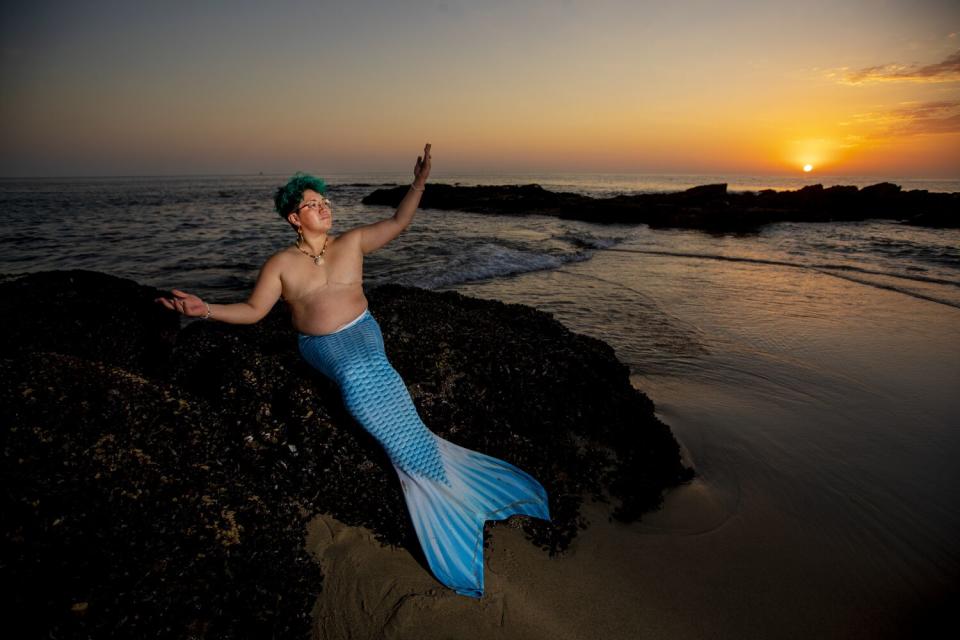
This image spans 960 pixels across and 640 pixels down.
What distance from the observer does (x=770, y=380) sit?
6.28 metres

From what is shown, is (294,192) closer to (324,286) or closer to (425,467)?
(324,286)

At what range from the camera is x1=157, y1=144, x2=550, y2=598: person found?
315 centimetres

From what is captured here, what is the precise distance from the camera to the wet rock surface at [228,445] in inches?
80.0

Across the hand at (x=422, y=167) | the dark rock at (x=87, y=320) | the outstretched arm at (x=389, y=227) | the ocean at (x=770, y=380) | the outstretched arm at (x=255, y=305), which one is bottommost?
the ocean at (x=770, y=380)

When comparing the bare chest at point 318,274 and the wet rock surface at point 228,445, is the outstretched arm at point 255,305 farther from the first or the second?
the wet rock surface at point 228,445

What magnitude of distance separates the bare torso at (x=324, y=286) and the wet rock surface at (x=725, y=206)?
2681cm

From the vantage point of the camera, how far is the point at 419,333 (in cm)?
441

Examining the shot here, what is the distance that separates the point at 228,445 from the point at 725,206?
120ft

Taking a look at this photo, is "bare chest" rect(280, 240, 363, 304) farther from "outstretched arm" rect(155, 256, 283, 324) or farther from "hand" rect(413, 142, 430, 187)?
"hand" rect(413, 142, 430, 187)

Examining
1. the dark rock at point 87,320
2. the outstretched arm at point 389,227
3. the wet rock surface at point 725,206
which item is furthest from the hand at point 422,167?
the wet rock surface at point 725,206

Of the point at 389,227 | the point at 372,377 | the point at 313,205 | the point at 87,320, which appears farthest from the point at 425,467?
the point at 87,320

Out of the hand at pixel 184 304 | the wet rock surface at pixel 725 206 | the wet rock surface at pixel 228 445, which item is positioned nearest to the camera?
the wet rock surface at pixel 228 445

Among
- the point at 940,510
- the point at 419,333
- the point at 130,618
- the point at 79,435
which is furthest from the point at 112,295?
the point at 940,510

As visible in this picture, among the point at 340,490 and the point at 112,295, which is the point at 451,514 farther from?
the point at 112,295
